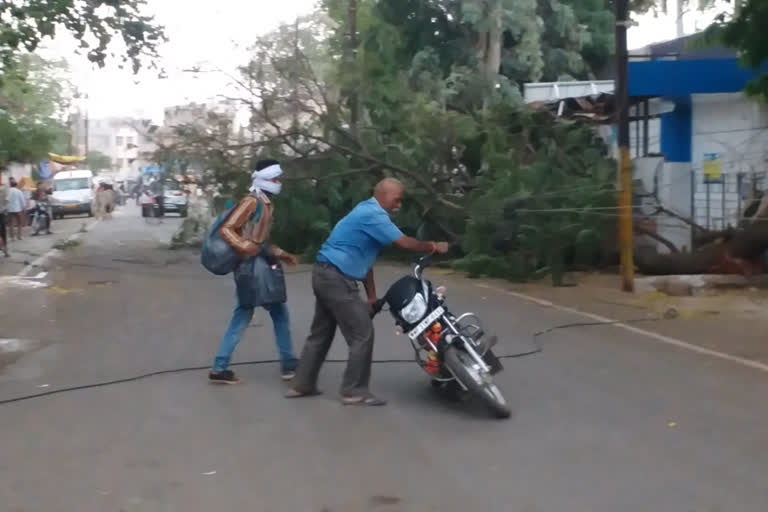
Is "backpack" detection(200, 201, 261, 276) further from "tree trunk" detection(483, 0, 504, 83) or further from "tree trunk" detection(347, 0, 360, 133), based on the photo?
"tree trunk" detection(483, 0, 504, 83)

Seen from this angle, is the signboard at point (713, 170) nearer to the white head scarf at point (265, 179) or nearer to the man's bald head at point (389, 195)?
the white head scarf at point (265, 179)

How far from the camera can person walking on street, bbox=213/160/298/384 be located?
27.6 ft

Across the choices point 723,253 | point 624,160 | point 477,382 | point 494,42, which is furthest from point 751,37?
point 494,42

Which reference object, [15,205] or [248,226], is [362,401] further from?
[15,205]

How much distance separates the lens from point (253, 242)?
8.49 meters

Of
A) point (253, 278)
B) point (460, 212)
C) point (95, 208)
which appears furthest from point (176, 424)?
point (95, 208)

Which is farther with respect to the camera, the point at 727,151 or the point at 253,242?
the point at 727,151

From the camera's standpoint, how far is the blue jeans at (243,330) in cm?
864

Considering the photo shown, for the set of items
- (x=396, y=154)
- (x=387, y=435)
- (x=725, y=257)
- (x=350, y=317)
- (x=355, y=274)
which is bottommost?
(x=387, y=435)

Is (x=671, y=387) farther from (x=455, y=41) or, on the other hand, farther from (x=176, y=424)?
(x=455, y=41)

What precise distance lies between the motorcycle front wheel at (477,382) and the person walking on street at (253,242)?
177 cm

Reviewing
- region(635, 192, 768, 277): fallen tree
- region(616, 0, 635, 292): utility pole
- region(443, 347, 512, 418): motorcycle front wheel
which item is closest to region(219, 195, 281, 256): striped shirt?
region(443, 347, 512, 418): motorcycle front wheel

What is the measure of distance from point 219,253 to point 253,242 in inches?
11.0

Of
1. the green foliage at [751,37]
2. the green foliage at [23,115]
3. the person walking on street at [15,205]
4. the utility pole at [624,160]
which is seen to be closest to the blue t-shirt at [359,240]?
the utility pole at [624,160]
